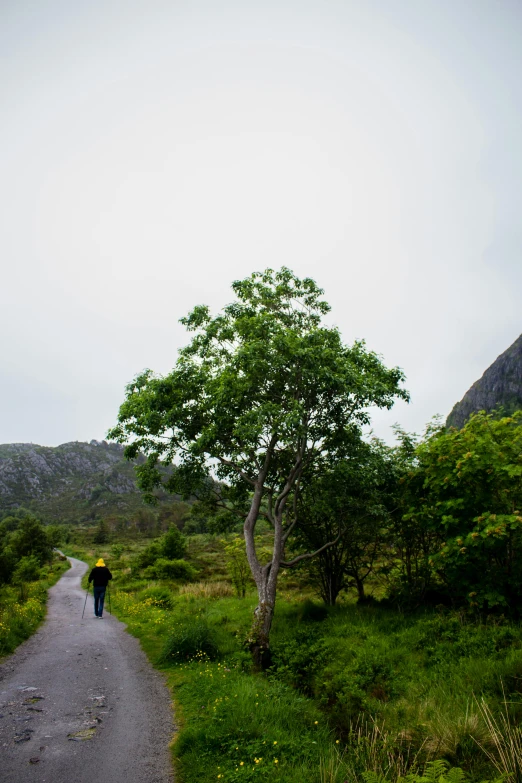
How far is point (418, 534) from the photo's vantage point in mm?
13695

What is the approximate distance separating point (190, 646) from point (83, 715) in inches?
160

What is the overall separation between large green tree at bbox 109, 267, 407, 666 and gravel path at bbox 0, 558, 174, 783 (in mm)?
3673

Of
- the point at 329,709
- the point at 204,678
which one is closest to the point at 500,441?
the point at 329,709

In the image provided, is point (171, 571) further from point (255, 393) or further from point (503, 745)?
point (503, 745)

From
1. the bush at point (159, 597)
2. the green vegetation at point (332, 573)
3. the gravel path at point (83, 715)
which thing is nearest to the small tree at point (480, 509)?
the green vegetation at point (332, 573)

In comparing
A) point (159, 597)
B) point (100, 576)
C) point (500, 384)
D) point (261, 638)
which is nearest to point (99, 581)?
point (100, 576)

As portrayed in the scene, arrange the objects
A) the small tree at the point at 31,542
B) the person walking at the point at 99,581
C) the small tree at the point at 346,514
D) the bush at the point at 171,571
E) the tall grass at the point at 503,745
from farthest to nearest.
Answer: the small tree at the point at 31,542 < the bush at the point at 171,571 < the person walking at the point at 99,581 < the small tree at the point at 346,514 < the tall grass at the point at 503,745

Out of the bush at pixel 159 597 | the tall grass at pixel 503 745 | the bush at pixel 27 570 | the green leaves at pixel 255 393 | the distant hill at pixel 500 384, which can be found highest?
the distant hill at pixel 500 384

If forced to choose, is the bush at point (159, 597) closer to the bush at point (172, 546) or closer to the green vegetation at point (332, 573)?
the green vegetation at point (332, 573)

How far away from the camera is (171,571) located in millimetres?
30797

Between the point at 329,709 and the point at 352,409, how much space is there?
25.4ft

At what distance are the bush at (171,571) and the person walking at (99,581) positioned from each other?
1248cm

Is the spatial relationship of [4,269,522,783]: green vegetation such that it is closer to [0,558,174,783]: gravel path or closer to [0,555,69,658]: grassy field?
[0,558,174,783]: gravel path

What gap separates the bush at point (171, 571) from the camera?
30.4 m
